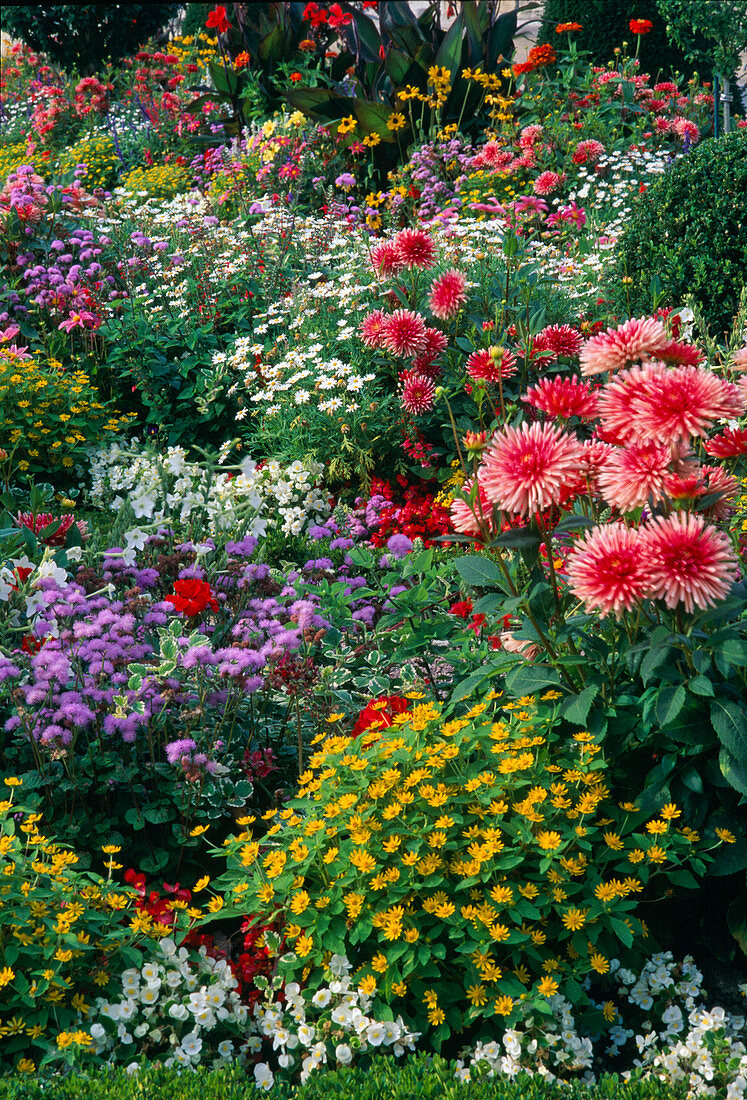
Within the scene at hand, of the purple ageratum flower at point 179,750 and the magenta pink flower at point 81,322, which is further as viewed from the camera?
the magenta pink flower at point 81,322

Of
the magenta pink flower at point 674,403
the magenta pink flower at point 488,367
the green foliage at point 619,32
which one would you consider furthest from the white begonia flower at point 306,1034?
the green foliage at point 619,32

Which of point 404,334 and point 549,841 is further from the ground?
point 404,334

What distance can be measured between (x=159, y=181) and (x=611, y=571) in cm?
922

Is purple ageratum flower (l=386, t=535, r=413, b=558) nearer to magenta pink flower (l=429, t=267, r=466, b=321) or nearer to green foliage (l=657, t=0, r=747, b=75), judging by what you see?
magenta pink flower (l=429, t=267, r=466, b=321)

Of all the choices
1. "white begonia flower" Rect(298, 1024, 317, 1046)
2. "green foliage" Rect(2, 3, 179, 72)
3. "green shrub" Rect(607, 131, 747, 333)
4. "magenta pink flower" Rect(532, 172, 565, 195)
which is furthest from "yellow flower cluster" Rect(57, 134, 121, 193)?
"white begonia flower" Rect(298, 1024, 317, 1046)

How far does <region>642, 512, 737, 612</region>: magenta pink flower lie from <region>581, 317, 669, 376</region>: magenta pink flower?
1.64 ft

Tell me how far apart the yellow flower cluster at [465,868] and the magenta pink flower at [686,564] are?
494 millimetres

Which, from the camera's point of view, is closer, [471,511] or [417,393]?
[471,511]

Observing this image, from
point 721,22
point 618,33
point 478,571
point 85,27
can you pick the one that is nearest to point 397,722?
point 478,571

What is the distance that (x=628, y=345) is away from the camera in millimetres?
2346

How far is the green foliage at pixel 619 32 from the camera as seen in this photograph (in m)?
11.9

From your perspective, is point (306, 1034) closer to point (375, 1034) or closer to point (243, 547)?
point (375, 1034)

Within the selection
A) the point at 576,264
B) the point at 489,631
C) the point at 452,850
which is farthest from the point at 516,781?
the point at 576,264

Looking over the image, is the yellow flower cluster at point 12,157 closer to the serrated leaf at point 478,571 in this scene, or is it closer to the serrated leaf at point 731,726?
the serrated leaf at point 478,571
